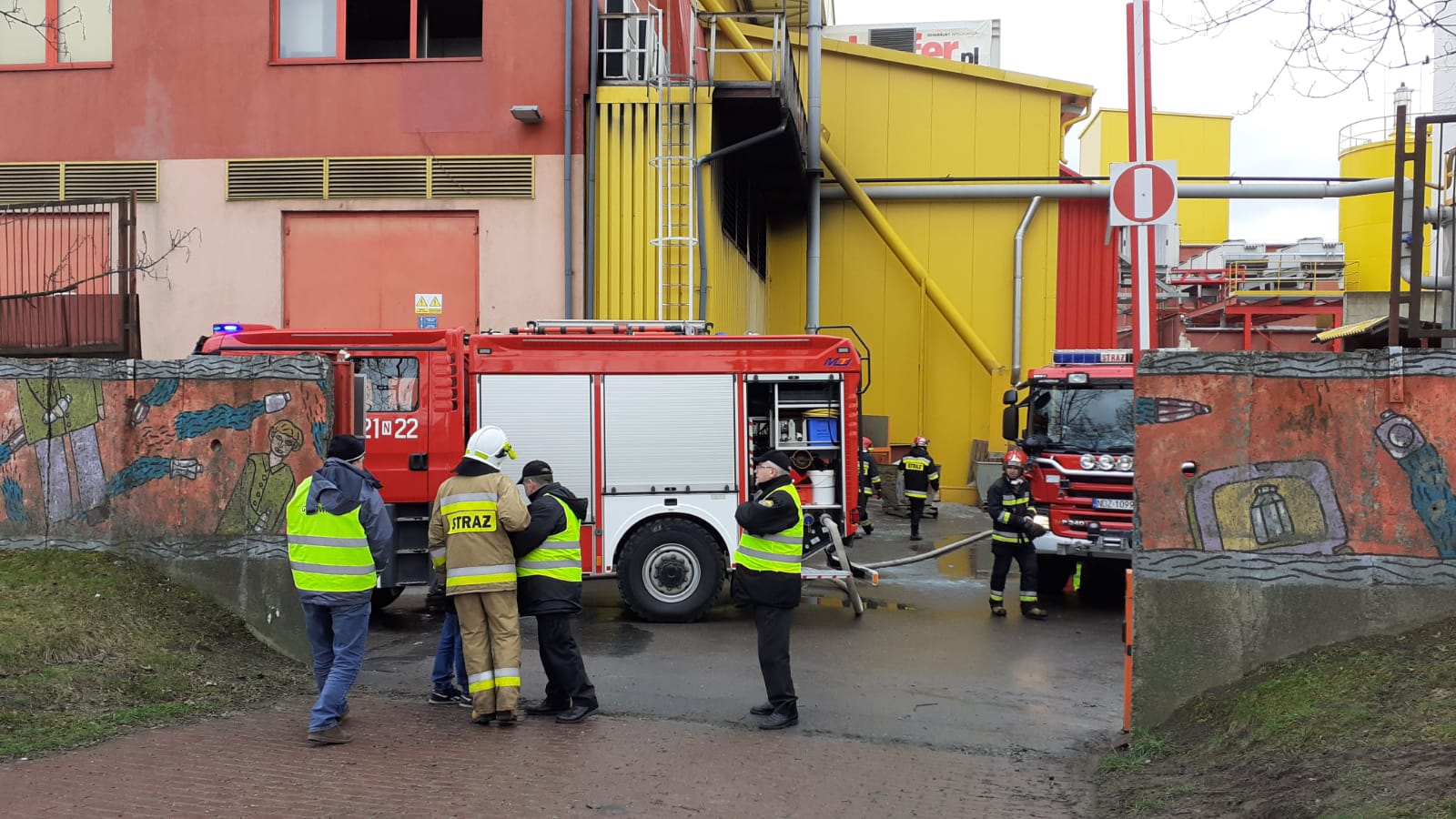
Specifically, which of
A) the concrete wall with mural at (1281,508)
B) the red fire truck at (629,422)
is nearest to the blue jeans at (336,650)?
the red fire truck at (629,422)

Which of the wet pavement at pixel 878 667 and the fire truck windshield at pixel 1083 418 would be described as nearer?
the wet pavement at pixel 878 667

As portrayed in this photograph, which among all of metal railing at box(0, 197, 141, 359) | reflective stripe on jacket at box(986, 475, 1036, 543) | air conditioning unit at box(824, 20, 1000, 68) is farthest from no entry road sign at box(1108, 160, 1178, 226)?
air conditioning unit at box(824, 20, 1000, 68)

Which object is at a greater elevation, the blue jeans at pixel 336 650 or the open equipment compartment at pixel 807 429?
the open equipment compartment at pixel 807 429

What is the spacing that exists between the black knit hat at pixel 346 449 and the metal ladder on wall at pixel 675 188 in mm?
8517

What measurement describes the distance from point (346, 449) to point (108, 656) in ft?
7.67

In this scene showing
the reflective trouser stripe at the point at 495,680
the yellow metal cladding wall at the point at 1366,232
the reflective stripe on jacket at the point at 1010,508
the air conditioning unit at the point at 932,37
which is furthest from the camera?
the air conditioning unit at the point at 932,37

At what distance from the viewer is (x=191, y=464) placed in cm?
849

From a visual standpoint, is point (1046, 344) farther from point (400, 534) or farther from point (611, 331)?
point (400, 534)

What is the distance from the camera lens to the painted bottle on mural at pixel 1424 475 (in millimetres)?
6516

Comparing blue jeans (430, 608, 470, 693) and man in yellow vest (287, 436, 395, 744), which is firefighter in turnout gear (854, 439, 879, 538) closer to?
blue jeans (430, 608, 470, 693)

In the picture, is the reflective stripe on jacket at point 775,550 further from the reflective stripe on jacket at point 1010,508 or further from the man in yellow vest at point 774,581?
the reflective stripe on jacket at point 1010,508

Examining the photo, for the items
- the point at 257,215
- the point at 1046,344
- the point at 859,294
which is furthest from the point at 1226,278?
the point at 257,215

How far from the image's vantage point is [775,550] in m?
7.17

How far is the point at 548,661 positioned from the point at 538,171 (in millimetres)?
9546
